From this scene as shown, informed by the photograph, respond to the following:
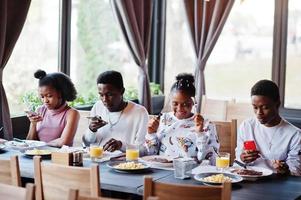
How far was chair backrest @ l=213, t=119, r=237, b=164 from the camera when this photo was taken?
375cm

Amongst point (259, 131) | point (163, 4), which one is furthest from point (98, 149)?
point (163, 4)

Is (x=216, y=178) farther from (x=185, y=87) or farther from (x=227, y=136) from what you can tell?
(x=227, y=136)

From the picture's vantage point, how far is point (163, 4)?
6305mm

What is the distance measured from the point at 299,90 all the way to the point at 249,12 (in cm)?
97

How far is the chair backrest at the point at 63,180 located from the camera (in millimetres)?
2402

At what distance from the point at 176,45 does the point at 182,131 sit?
3.03 meters

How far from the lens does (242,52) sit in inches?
231

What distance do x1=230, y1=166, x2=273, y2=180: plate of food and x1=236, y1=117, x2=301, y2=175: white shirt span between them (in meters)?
0.15

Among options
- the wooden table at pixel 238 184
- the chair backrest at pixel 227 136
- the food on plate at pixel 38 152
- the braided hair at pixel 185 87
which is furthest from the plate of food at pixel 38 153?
the chair backrest at pixel 227 136

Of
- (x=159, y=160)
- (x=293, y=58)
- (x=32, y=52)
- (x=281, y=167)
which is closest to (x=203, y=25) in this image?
(x=293, y=58)

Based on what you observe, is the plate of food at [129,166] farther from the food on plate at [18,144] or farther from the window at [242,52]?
the window at [242,52]

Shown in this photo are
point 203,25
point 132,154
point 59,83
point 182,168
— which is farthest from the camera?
point 203,25

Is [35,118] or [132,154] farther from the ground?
[35,118]

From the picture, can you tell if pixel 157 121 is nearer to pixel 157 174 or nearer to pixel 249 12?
pixel 157 174
